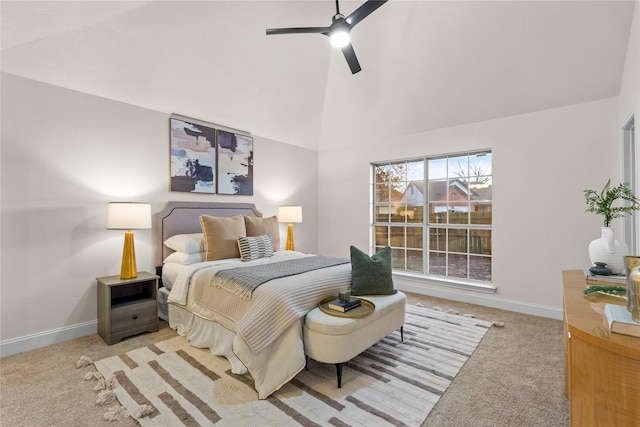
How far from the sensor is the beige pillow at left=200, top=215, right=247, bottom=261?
3.32 m

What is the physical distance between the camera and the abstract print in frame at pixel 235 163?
407 cm

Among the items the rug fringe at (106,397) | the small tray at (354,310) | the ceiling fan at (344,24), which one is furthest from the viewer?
the ceiling fan at (344,24)

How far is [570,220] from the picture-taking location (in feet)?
10.8

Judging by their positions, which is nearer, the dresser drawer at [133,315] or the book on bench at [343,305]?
the book on bench at [343,305]

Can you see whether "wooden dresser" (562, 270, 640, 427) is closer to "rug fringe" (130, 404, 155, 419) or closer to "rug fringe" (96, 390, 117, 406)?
"rug fringe" (130, 404, 155, 419)

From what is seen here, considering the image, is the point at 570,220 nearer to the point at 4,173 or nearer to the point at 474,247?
the point at 474,247

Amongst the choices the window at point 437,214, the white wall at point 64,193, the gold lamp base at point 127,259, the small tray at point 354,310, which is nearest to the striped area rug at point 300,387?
the small tray at point 354,310

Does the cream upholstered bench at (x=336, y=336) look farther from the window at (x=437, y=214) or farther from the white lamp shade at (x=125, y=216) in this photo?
the window at (x=437, y=214)

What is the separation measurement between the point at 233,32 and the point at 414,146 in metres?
A: 2.77

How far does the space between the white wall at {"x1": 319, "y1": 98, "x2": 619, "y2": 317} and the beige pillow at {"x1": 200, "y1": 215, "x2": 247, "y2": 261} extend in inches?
110

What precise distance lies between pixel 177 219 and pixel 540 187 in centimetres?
426

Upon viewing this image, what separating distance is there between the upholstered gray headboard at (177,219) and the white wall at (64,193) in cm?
10

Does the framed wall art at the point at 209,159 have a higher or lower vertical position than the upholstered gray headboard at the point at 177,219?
higher

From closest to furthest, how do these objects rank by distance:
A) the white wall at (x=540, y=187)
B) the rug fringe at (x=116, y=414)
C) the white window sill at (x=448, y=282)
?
the rug fringe at (x=116, y=414), the white wall at (x=540, y=187), the white window sill at (x=448, y=282)
